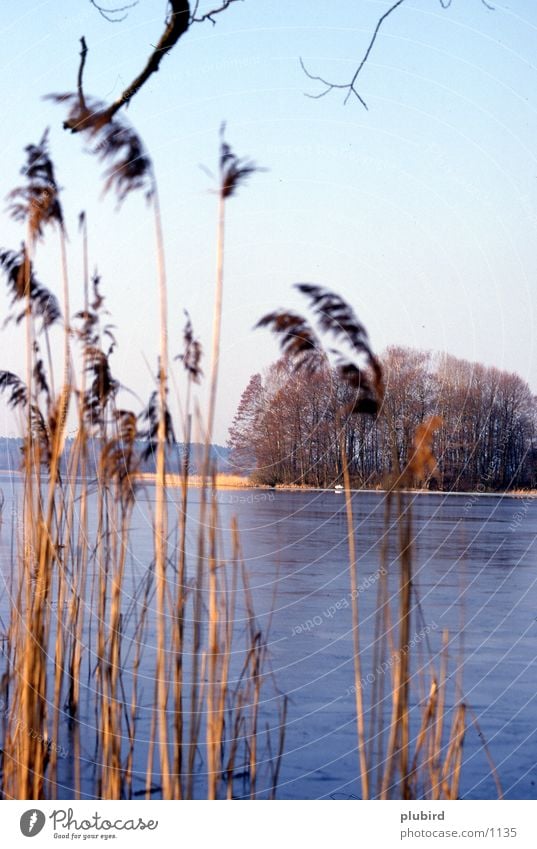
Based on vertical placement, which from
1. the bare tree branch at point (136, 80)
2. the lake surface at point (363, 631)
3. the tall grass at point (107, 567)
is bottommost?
the lake surface at point (363, 631)

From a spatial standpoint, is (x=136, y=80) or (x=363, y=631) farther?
(x=363, y=631)

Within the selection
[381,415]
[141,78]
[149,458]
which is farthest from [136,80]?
[381,415]

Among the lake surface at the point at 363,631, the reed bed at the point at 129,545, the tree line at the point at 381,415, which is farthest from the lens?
the tree line at the point at 381,415

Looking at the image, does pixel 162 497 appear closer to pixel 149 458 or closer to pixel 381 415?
pixel 149 458

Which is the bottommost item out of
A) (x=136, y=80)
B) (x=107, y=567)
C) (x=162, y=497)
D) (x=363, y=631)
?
(x=363, y=631)

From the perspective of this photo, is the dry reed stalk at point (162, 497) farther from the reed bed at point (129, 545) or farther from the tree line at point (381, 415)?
the tree line at point (381, 415)

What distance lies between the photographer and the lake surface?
3285 millimetres

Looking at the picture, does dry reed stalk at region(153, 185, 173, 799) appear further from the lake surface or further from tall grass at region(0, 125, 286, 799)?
the lake surface

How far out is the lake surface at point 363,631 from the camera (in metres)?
3.29

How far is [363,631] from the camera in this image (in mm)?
5344

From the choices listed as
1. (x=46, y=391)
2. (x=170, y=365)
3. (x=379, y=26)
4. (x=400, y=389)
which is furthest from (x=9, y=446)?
(x=400, y=389)

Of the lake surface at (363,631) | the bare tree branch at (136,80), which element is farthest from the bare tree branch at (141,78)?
the lake surface at (363,631)

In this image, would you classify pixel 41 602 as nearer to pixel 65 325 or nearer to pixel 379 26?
pixel 65 325
